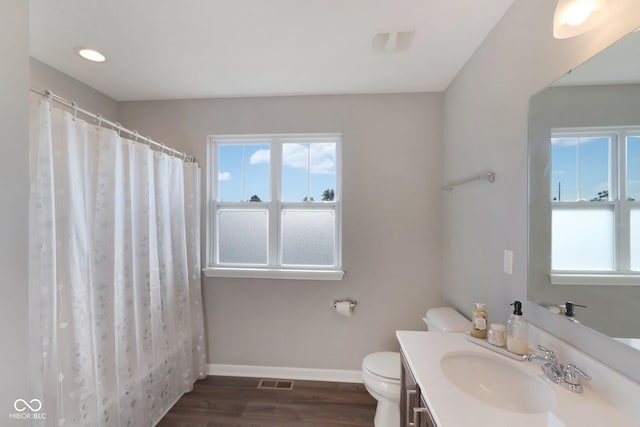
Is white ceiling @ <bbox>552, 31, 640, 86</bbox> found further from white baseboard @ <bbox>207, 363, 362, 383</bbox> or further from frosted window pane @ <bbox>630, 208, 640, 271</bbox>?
white baseboard @ <bbox>207, 363, 362, 383</bbox>

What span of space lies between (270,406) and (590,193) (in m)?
2.18

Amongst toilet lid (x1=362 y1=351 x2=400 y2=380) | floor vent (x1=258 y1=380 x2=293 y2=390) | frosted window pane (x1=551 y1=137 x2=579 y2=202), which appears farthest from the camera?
floor vent (x1=258 y1=380 x2=293 y2=390)

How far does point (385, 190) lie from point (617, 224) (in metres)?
1.42

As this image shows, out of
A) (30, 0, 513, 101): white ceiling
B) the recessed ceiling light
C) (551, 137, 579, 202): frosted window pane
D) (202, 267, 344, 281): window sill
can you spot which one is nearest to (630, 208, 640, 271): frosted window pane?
(551, 137, 579, 202): frosted window pane

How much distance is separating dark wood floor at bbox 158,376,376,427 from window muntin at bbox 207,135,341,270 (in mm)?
954

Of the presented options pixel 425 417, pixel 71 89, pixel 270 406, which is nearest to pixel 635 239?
pixel 425 417

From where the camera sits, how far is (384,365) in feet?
5.47

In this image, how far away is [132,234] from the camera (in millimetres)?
1568

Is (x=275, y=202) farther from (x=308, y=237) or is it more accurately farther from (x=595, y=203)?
(x=595, y=203)

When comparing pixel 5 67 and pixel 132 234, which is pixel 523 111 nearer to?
pixel 5 67

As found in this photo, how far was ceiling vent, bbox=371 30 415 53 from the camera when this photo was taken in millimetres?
1459

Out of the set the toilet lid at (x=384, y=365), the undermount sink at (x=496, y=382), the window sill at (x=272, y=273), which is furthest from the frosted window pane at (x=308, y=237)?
the undermount sink at (x=496, y=382)

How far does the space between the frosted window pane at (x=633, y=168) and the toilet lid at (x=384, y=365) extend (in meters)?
1.37

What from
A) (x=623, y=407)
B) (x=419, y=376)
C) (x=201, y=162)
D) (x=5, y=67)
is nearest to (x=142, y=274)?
(x=201, y=162)
